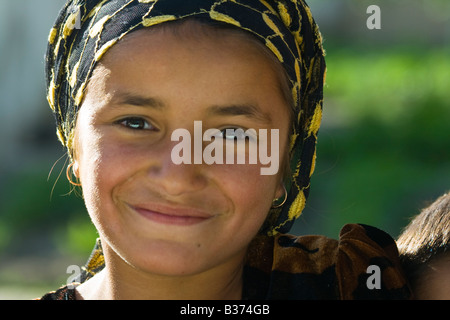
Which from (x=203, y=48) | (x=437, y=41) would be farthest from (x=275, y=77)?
(x=437, y=41)

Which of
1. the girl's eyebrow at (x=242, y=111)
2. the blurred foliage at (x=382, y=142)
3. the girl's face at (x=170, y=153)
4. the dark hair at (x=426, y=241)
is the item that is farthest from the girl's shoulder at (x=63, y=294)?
the blurred foliage at (x=382, y=142)

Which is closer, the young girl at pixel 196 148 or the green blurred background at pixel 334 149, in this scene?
the young girl at pixel 196 148

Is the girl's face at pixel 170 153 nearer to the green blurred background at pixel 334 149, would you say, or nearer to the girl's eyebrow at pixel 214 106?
the girl's eyebrow at pixel 214 106

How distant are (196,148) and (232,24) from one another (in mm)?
385

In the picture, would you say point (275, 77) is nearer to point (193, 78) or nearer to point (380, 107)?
point (193, 78)

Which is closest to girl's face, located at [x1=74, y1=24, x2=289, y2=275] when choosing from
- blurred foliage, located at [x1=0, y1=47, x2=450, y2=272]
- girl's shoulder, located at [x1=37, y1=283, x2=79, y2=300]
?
girl's shoulder, located at [x1=37, y1=283, x2=79, y2=300]

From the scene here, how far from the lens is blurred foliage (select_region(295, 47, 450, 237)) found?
20.2 feet

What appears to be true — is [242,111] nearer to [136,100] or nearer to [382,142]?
[136,100]

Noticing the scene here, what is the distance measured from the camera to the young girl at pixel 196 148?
191cm

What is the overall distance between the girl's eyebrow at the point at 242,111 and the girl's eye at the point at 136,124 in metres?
0.18

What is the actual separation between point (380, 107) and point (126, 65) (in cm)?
623

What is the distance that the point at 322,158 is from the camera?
7.24m

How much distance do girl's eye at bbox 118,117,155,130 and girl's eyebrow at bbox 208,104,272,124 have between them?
7.1 inches

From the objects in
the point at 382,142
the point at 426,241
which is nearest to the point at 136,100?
the point at 426,241
